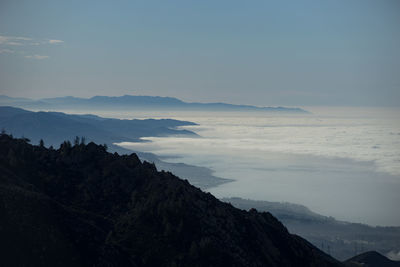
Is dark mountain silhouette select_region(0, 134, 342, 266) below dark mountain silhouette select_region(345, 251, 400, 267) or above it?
above

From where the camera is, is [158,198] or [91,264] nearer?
[91,264]

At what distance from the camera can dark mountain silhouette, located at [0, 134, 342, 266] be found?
57.1 metres

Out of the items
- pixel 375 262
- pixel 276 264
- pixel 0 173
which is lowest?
pixel 375 262

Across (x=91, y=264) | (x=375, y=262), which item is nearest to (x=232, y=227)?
(x=91, y=264)

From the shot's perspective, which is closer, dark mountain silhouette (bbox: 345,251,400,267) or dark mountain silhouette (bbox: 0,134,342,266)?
dark mountain silhouette (bbox: 0,134,342,266)

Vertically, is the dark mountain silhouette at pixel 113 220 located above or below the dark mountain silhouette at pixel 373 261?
above

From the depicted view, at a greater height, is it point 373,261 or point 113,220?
point 113,220

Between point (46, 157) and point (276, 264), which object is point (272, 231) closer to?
point (276, 264)

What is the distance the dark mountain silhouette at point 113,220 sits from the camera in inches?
2247

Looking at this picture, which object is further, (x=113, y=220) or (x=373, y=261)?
(x=373, y=261)

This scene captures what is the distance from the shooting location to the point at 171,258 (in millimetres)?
66750

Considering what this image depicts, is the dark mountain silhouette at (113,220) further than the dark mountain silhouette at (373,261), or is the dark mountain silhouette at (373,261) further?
the dark mountain silhouette at (373,261)

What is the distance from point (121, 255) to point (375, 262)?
400 feet

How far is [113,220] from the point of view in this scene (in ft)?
246
